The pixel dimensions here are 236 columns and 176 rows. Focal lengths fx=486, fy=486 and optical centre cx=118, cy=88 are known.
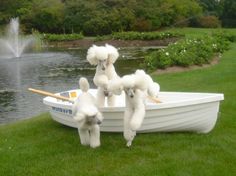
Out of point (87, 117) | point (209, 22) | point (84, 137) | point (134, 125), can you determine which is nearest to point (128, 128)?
point (134, 125)

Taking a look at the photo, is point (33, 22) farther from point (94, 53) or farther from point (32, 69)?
point (94, 53)

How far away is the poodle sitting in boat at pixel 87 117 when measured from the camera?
20.8ft

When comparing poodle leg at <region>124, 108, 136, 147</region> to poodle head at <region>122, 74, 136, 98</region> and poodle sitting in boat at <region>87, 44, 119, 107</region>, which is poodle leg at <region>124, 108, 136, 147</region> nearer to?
poodle head at <region>122, 74, 136, 98</region>

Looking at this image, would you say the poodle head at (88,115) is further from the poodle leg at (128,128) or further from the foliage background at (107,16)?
the foliage background at (107,16)

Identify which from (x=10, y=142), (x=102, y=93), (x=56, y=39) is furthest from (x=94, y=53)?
(x=56, y=39)

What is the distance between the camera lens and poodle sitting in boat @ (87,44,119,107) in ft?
22.5

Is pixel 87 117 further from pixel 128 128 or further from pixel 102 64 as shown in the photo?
pixel 102 64

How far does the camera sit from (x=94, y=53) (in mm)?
6879

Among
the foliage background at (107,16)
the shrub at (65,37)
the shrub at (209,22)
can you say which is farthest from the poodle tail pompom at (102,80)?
the shrub at (209,22)

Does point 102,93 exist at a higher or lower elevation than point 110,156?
higher

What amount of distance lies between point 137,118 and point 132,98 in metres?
0.30

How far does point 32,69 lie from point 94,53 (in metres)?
15.8

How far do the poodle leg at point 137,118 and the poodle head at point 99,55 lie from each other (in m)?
0.88

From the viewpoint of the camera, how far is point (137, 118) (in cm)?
646
